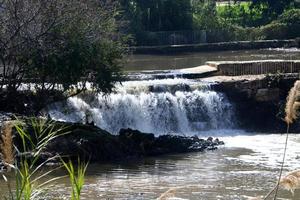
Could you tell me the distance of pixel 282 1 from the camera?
54469 millimetres

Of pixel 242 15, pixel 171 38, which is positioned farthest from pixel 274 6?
pixel 171 38

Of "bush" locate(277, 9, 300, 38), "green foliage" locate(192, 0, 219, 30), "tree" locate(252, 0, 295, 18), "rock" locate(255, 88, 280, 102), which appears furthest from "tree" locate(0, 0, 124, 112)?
"tree" locate(252, 0, 295, 18)

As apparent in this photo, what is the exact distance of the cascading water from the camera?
915 inches

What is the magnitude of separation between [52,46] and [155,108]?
5.84m

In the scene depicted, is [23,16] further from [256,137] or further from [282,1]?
[282,1]

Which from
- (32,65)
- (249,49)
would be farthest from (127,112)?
(249,49)

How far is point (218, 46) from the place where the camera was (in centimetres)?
4447

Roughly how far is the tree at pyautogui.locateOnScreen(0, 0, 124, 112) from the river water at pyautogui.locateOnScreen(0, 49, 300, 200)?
2.69m

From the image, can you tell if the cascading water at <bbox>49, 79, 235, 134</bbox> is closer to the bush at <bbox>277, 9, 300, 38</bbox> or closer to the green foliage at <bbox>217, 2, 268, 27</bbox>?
the bush at <bbox>277, 9, 300, 38</bbox>

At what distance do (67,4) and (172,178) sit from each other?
5.88m

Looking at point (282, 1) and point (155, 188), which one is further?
point (282, 1)

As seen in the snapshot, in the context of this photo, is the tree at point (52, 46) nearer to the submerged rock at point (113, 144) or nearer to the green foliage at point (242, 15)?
the submerged rock at point (113, 144)

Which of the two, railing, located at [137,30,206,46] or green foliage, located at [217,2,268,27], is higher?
green foliage, located at [217,2,268,27]

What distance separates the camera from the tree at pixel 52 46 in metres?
19.2
